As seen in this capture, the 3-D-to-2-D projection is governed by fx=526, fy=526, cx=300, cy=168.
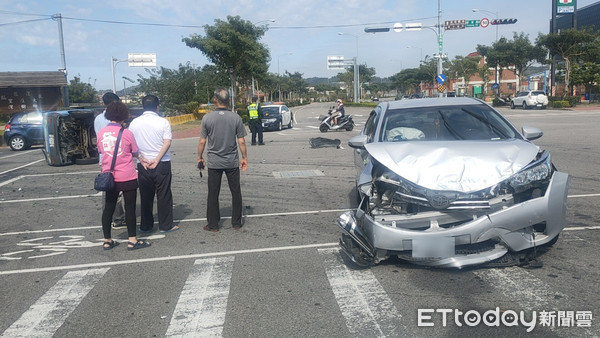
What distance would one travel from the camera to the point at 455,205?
188 inches

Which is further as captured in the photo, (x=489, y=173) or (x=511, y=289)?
(x=489, y=173)

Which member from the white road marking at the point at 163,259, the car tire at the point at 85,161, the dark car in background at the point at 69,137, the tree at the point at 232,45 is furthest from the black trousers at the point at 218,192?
the tree at the point at 232,45

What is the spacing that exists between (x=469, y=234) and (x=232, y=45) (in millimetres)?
36916

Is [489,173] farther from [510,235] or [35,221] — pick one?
[35,221]

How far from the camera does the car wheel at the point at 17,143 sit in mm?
23719

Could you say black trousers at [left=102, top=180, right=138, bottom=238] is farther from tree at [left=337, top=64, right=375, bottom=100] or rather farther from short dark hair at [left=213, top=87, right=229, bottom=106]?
tree at [left=337, top=64, right=375, bottom=100]

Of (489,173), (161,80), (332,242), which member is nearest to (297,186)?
(332,242)

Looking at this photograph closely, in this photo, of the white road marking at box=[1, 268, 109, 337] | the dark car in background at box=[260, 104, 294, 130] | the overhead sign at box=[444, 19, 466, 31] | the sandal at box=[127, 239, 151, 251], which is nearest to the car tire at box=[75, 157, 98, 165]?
the sandal at box=[127, 239, 151, 251]

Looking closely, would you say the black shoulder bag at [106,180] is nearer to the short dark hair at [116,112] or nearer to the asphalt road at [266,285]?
the short dark hair at [116,112]

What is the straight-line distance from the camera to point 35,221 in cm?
855

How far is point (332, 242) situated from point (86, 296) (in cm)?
285

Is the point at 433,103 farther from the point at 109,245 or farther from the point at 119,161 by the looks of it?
the point at 109,245

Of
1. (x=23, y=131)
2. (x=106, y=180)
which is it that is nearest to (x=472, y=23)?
(x=23, y=131)

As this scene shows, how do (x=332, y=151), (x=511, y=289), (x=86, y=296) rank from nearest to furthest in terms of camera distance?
(x=511, y=289), (x=86, y=296), (x=332, y=151)
